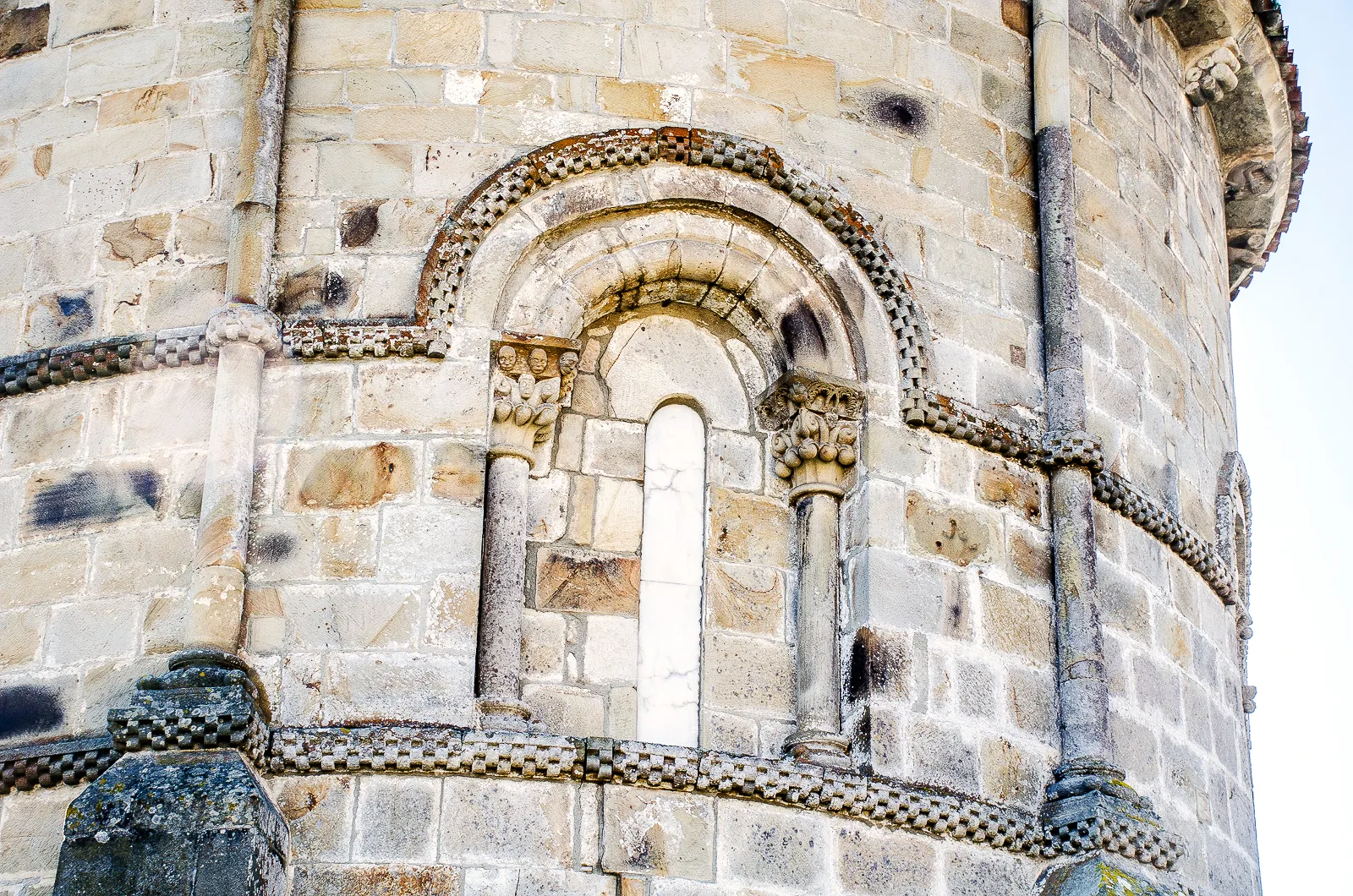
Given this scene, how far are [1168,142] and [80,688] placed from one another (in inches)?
252

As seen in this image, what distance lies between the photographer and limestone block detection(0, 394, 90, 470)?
8430 mm

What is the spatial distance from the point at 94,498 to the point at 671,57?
3.06 metres

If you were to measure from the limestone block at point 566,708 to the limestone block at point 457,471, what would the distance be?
78cm

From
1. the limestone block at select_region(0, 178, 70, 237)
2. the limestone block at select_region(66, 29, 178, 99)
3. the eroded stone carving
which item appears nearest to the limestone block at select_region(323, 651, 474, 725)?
the limestone block at select_region(0, 178, 70, 237)

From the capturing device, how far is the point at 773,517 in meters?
8.68

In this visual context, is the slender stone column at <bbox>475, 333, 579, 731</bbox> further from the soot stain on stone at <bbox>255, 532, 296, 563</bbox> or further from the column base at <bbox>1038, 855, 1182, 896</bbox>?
the column base at <bbox>1038, 855, 1182, 896</bbox>

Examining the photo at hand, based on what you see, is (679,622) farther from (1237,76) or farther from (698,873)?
(1237,76)

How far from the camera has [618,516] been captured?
8469 millimetres

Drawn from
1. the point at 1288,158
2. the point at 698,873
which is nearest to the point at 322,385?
the point at 698,873

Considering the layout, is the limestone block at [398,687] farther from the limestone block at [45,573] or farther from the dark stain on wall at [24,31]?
the dark stain on wall at [24,31]

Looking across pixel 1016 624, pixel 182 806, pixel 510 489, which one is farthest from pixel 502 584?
pixel 1016 624

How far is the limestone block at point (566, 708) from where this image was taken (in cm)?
798

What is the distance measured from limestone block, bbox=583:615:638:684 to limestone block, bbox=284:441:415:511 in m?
0.94

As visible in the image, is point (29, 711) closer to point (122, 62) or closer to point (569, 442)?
point (569, 442)
